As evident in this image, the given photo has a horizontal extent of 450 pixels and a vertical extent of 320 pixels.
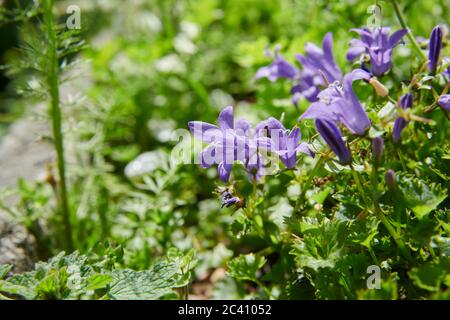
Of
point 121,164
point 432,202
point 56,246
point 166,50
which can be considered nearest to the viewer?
point 432,202

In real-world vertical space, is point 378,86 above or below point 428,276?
above

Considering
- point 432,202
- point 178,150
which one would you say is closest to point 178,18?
point 178,150

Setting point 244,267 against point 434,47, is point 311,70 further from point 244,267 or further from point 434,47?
point 244,267

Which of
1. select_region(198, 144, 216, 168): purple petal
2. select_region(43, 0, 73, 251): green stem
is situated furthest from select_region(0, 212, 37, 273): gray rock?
select_region(198, 144, 216, 168): purple petal

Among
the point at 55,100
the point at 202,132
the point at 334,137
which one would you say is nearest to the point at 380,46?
the point at 334,137

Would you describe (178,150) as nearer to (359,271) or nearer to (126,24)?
(359,271)

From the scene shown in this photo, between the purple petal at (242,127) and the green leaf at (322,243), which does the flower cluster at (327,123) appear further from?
the green leaf at (322,243)
